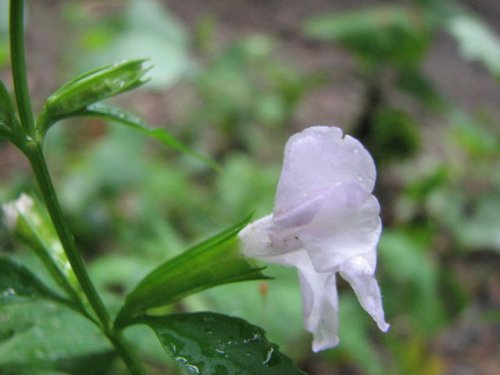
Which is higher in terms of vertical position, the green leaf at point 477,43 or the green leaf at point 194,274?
the green leaf at point 194,274

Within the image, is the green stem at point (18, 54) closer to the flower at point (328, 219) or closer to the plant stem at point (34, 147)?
the plant stem at point (34, 147)

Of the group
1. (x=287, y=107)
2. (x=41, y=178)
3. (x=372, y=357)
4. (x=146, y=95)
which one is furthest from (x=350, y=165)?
(x=146, y=95)

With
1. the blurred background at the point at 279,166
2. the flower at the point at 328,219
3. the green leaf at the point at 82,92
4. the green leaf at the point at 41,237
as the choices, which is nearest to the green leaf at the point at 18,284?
the green leaf at the point at 41,237

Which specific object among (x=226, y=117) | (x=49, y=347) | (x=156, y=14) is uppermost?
(x=49, y=347)

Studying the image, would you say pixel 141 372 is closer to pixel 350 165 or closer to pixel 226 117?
pixel 350 165

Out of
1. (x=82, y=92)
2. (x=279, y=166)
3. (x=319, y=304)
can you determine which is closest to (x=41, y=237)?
(x=82, y=92)

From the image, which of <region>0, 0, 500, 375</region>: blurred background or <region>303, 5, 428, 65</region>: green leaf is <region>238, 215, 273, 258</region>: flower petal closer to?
<region>0, 0, 500, 375</region>: blurred background

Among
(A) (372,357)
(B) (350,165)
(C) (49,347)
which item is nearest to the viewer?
(B) (350,165)
